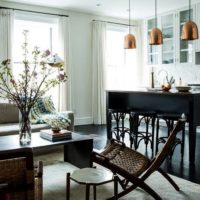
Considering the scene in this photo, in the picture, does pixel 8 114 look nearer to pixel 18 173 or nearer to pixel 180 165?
pixel 180 165

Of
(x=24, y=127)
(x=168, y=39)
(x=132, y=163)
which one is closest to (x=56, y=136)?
(x=24, y=127)

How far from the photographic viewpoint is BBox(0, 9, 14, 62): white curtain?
612 centimetres

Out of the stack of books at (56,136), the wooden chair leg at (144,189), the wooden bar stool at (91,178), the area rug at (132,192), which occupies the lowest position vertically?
the area rug at (132,192)

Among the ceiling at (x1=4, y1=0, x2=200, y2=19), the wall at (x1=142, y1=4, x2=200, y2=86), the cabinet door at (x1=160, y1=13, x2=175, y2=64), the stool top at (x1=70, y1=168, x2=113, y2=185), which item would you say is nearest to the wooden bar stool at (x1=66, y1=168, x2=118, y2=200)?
the stool top at (x1=70, y1=168, x2=113, y2=185)

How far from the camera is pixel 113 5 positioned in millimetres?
6773

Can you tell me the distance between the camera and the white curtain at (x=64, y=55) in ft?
22.8

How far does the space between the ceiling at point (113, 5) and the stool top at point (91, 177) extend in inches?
191

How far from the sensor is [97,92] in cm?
759

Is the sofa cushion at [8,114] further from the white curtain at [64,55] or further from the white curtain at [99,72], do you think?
the white curtain at [99,72]

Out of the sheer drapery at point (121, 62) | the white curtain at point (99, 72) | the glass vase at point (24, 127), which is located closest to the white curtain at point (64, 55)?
the white curtain at point (99, 72)

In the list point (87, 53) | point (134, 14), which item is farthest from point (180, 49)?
point (87, 53)

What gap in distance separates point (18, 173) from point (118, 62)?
677 cm

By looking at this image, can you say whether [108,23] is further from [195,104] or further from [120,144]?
[120,144]

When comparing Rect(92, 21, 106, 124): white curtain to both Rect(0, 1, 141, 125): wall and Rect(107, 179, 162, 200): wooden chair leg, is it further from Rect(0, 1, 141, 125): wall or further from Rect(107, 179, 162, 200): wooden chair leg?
Rect(107, 179, 162, 200): wooden chair leg
